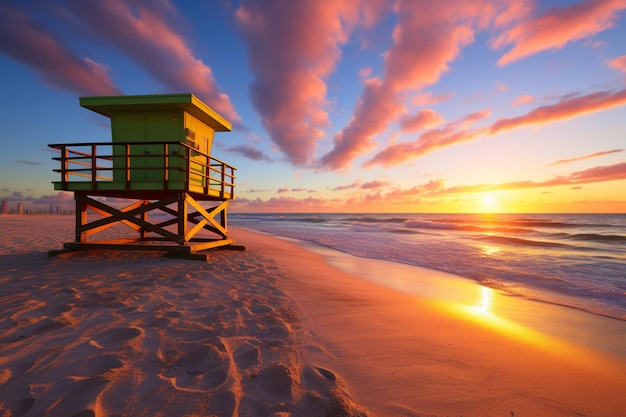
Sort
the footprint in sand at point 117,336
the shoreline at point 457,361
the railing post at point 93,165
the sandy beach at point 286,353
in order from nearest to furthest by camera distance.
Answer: the sandy beach at point 286,353 < the shoreline at point 457,361 < the footprint in sand at point 117,336 < the railing post at point 93,165

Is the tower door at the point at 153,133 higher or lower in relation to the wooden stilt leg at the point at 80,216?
higher

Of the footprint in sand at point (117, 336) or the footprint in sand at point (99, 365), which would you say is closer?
the footprint in sand at point (99, 365)

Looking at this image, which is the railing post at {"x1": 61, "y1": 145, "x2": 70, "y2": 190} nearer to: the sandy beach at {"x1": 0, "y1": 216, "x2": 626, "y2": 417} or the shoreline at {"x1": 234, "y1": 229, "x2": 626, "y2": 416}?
the sandy beach at {"x1": 0, "y1": 216, "x2": 626, "y2": 417}

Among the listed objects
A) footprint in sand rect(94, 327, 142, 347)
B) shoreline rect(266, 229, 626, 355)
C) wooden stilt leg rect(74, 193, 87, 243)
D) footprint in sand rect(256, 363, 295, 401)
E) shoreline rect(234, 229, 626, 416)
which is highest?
wooden stilt leg rect(74, 193, 87, 243)

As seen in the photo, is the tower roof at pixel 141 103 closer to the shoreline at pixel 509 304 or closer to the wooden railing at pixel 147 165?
the wooden railing at pixel 147 165

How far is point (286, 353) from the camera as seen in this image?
2959mm

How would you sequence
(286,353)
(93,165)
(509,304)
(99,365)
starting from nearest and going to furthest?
1. (99,365)
2. (286,353)
3. (509,304)
4. (93,165)

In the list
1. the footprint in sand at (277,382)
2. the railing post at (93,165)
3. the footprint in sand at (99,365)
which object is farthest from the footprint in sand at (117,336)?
the railing post at (93,165)

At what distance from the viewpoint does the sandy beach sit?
2.21 meters

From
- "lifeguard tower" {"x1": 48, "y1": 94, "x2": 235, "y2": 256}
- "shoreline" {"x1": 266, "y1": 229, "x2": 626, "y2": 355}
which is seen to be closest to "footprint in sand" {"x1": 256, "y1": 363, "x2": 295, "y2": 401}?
"shoreline" {"x1": 266, "y1": 229, "x2": 626, "y2": 355}

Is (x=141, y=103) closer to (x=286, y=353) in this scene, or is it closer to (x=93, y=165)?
(x=93, y=165)

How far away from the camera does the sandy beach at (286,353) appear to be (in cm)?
221

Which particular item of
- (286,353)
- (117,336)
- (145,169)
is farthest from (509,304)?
(145,169)

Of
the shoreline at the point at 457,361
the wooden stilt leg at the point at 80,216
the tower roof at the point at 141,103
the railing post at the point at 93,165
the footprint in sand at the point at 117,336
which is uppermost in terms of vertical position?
the tower roof at the point at 141,103
